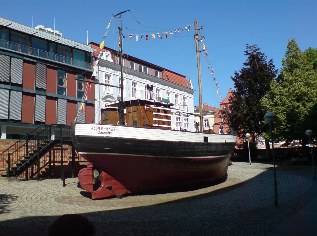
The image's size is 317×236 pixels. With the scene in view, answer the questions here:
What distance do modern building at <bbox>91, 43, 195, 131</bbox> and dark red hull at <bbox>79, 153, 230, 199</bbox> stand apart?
16.8 m

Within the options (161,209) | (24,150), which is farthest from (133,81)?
(161,209)

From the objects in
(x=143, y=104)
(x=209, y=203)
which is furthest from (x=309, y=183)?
(x=143, y=104)

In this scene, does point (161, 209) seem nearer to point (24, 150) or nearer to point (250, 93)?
point (24, 150)

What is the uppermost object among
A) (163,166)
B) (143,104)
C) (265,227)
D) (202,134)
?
(143,104)

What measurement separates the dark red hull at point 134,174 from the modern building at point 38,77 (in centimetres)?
1684

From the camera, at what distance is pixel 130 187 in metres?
15.2

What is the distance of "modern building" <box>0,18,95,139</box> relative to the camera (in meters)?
31.9

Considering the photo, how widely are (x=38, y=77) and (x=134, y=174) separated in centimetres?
2300

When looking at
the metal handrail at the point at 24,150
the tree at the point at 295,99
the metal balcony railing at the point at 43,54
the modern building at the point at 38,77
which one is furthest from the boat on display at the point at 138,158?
the tree at the point at 295,99

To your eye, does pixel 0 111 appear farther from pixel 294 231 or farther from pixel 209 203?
pixel 294 231

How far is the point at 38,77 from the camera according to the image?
3456cm

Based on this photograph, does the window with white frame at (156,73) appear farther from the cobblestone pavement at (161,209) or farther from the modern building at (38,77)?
the cobblestone pavement at (161,209)

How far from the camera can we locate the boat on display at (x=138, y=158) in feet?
48.2

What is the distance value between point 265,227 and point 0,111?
2748 centimetres
